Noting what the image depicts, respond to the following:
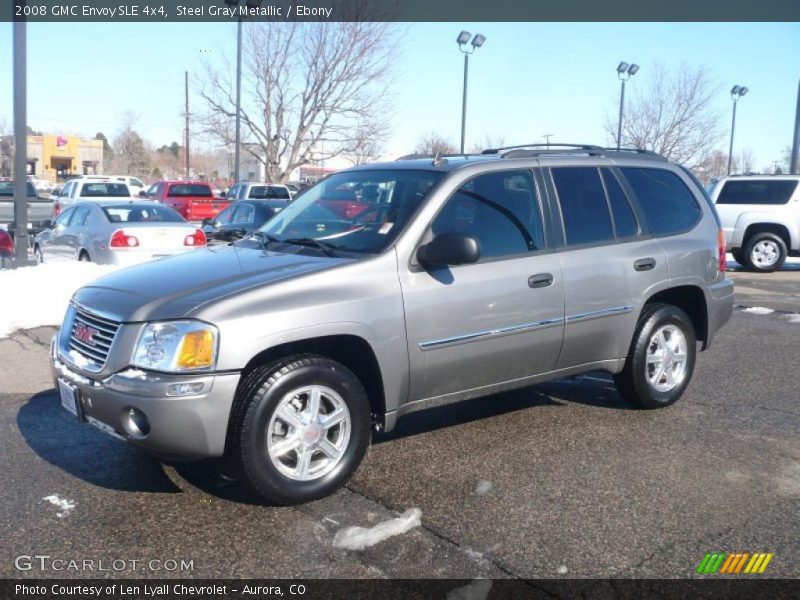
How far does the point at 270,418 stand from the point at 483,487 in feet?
4.10

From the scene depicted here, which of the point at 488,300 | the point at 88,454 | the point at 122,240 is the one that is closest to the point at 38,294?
the point at 122,240

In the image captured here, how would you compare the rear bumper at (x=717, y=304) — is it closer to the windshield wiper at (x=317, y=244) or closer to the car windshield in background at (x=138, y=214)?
the windshield wiper at (x=317, y=244)

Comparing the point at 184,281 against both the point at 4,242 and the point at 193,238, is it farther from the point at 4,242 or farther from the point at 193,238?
the point at 4,242

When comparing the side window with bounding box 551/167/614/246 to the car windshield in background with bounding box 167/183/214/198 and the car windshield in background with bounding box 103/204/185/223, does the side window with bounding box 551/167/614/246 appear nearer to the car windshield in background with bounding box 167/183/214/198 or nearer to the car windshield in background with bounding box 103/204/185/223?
the car windshield in background with bounding box 103/204/185/223

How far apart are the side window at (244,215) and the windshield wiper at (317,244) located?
1157 cm

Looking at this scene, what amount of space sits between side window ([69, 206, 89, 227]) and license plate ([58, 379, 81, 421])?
8.46m

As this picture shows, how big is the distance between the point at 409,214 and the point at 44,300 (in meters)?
5.97

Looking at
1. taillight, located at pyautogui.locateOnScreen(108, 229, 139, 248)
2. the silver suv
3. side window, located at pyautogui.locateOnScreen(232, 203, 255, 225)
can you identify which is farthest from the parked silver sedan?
the silver suv

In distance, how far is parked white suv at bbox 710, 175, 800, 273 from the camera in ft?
51.5

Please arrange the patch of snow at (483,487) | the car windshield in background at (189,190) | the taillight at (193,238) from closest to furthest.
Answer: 1. the patch of snow at (483,487)
2. the taillight at (193,238)
3. the car windshield in background at (189,190)

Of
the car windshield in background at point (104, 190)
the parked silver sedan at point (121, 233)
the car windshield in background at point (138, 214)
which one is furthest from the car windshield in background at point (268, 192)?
the car windshield in background at point (138, 214)

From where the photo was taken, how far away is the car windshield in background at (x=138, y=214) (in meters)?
11.7

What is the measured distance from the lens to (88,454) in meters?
4.82

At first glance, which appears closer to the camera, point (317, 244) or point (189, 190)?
point (317, 244)
